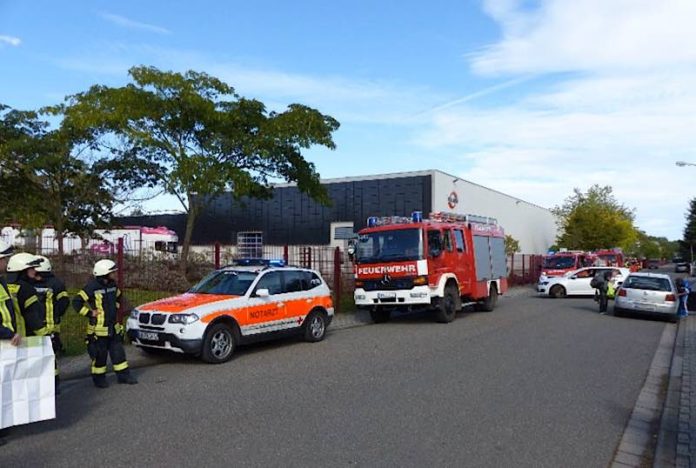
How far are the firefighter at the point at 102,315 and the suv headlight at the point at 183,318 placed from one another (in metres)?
1.42

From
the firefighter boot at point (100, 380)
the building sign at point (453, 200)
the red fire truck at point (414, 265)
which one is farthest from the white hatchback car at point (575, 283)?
the firefighter boot at point (100, 380)

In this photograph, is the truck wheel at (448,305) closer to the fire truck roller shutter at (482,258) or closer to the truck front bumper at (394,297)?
the truck front bumper at (394,297)

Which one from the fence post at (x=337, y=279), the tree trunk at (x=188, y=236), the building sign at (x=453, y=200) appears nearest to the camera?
the fence post at (x=337, y=279)

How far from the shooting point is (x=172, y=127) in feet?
69.2

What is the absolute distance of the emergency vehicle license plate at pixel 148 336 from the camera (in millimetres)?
9570

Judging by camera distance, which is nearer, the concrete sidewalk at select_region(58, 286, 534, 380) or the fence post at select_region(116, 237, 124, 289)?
the concrete sidewalk at select_region(58, 286, 534, 380)

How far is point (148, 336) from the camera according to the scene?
9656 mm

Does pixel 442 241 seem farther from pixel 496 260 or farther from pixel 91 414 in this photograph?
pixel 91 414

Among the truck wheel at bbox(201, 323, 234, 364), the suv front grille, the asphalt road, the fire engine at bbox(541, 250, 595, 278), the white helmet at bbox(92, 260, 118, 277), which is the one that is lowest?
the asphalt road

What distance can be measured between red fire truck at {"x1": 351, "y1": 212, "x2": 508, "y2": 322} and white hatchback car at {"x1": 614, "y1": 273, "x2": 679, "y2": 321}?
15.6 ft

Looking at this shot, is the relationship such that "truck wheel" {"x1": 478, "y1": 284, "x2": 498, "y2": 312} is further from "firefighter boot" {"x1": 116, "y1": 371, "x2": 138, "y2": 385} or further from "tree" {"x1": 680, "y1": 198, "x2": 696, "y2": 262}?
"tree" {"x1": 680, "y1": 198, "x2": 696, "y2": 262}

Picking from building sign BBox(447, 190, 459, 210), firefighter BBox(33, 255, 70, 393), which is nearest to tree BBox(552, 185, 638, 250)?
building sign BBox(447, 190, 459, 210)

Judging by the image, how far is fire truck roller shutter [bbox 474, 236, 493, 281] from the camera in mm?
18109

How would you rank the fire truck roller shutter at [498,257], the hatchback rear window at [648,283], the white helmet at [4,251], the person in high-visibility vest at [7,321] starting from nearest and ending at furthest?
the person in high-visibility vest at [7,321] → the white helmet at [4,251] → the hatchback rear window at [648,283] → the fire truck roller shutter at [498,257]
